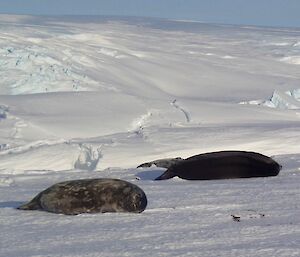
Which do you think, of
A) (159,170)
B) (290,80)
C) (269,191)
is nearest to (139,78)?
(290,80)

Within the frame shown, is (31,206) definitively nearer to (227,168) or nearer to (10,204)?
(10,204)

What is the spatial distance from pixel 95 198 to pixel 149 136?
6080 millimetres

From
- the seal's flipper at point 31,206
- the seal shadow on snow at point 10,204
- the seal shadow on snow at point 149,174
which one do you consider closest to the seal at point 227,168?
the seal shadow on snow at point 149,174

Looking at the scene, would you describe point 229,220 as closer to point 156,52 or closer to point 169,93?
point 169,93

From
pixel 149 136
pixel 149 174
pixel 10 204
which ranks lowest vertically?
pixel 10 204

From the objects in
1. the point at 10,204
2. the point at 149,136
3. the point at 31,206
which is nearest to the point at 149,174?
the point at 10,204

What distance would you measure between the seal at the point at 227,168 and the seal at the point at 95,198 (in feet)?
5.01

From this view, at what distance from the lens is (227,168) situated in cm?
486

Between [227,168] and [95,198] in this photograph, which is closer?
[95,198]

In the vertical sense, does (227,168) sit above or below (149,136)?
below

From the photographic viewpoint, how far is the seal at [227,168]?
4.84 meters

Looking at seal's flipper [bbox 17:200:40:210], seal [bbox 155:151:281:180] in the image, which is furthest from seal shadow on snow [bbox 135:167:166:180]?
seal's flipper [bbox 17:200:40:210]

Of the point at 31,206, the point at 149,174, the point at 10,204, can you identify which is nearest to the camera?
the point at 31,206

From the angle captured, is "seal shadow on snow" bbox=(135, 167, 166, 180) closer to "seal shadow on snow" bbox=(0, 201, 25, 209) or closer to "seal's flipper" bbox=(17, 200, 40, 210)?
"seal shadow on snow" bbox=(0, 201, 25, 209)
